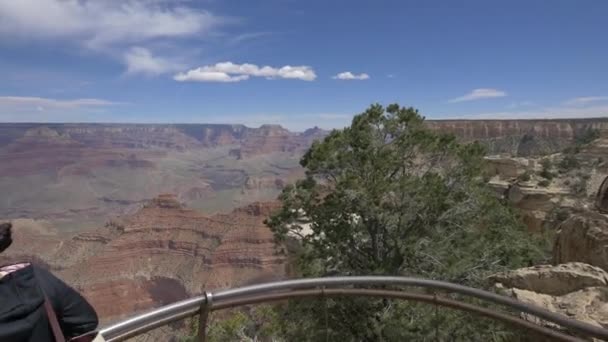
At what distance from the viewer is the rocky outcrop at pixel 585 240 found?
794 cm

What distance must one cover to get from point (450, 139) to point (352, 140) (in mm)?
2808

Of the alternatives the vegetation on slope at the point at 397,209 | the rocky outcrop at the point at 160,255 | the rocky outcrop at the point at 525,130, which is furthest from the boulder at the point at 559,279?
the rocky outcrop at the point at 525,130

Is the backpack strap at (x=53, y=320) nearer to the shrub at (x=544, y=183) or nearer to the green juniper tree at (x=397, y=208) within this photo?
the green juniper tree at (x=397, y=208)

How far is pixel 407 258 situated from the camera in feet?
38.2

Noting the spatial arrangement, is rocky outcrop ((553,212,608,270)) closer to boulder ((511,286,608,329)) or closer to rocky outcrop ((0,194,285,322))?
boulder ((511,286,608,329))

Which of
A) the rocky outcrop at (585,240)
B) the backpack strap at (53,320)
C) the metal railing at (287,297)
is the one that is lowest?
the rocky outcrop at (585,240)

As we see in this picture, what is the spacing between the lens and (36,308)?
168 cm

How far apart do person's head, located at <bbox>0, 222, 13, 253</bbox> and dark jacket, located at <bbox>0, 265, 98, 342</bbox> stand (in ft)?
0.58

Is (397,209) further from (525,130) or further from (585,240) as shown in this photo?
(525,130)

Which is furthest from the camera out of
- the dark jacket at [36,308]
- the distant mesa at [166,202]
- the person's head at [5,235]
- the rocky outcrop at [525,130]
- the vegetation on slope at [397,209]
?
the distant mesa at [166,202]

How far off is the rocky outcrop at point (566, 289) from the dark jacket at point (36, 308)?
159 inches

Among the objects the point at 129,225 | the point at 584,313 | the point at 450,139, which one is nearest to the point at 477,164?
the point at 450,139

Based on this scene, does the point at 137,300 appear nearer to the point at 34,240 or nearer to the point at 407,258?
the point at 34,240

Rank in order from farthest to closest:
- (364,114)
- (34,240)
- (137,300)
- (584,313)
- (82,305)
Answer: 1. (34,240)
2. (137,300)
3. (364,114)
4. (584,313)
5. (82,305)
